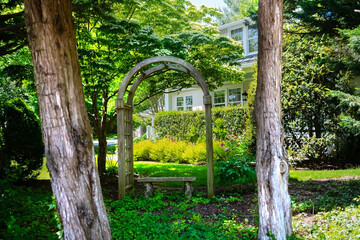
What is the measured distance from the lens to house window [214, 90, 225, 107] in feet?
57.3

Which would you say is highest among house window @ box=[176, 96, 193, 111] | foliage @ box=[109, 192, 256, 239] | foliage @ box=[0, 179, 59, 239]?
house window @ box=[176, 96, 193, 111]

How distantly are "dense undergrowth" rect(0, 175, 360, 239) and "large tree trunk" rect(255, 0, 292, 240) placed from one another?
0.37 metres

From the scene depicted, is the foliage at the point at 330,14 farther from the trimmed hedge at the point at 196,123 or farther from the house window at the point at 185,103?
the house window at the point at 185,103

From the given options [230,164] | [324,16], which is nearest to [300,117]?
[324,16]

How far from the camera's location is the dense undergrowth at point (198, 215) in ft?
12.7

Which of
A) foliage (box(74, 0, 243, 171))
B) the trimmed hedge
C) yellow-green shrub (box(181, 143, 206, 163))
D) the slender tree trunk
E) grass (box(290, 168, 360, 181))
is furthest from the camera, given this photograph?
the trimmed hedge

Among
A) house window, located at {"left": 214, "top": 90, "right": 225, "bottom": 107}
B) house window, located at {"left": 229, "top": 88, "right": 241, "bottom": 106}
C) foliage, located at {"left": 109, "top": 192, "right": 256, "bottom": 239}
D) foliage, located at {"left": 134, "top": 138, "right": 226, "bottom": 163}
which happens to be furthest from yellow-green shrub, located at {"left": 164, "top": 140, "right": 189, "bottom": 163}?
foliage, located at {"left": 109, "top": 192, "right": 256, "bottom": 239}

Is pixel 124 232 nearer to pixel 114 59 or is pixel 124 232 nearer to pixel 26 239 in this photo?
pixel 26 239

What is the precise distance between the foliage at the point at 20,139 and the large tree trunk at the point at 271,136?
5.85m

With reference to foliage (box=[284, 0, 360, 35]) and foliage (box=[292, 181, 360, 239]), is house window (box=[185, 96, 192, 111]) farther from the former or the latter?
foliage (box=[292, 181, 360, 239])

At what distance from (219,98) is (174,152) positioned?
6.32m

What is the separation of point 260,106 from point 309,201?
8.80 feet

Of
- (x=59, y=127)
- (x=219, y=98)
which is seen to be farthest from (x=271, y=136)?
(x=219, y=98)

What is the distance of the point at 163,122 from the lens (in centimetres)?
1580
